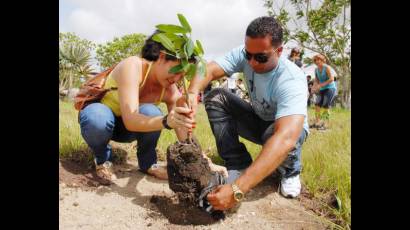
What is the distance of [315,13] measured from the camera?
29.4 feet

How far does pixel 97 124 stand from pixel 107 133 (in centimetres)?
10

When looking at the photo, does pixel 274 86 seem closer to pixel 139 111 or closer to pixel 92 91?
pixel 139 111

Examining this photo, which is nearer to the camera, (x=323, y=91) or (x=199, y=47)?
(x=199, y=47)

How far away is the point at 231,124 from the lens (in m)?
2.67

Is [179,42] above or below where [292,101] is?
above

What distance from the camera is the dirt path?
1.91 meters

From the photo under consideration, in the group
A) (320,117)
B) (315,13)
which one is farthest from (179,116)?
(315,13)

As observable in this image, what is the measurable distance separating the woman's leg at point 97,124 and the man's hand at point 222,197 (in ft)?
2.88

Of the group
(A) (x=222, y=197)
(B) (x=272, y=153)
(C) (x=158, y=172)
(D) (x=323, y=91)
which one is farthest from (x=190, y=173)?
(D) (x=323, y=91)

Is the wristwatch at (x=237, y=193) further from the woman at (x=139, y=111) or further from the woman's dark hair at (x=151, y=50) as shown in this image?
the woman's dark hair at (x=151, y=50)

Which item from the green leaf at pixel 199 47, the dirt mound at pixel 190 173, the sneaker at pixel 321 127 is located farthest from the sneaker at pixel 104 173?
the sneaker at pixel 321 127

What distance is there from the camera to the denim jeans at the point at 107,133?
2.27m

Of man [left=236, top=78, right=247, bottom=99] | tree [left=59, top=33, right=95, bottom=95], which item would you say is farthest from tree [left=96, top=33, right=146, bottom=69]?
man [left=236, top=78, right=247, bottom=99]
